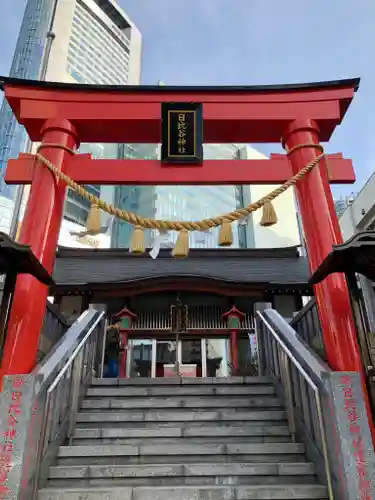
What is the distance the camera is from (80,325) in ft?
18.0

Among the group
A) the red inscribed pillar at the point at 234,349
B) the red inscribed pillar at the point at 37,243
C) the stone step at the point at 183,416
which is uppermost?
the red inscribed pillar at the point at 234,349

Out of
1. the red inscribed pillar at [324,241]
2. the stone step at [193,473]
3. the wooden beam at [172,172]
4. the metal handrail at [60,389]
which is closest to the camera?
the metal handrail at [60,389]

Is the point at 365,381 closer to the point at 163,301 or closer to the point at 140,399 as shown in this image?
the point at 140,399

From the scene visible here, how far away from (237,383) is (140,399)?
56.1 inches

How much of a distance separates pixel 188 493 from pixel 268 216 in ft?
12.5

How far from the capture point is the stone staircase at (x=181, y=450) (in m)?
3.30

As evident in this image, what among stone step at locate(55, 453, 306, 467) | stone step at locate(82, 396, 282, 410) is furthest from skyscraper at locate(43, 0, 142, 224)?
stone step at locate(55, 453, 306, 467)

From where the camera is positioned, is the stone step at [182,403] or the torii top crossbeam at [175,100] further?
the torii top crossbeam at [175,100]

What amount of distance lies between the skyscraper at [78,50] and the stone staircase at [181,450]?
3801 centimetres

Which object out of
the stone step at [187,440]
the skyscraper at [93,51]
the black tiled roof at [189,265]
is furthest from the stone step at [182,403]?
the skyscraper at [93,51]

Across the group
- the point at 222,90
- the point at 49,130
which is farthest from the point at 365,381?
the point at 49,130

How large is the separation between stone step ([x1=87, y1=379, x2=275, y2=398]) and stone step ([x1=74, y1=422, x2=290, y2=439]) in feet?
2.31

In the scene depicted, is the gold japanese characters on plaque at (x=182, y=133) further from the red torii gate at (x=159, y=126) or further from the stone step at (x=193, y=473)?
the stone step at (x=193, y=473)

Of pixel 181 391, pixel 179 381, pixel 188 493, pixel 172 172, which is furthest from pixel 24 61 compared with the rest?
pixel 188 493
